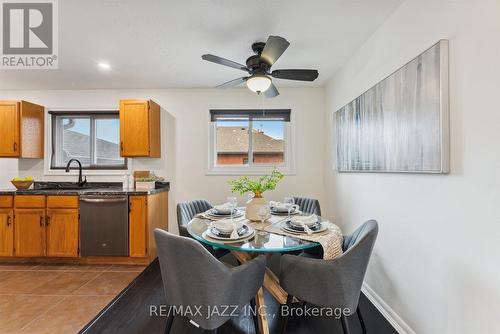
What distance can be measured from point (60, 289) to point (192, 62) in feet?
9.05

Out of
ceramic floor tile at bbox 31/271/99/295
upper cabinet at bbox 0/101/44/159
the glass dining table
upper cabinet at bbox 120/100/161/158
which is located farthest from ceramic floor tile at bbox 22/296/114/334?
upper cabinet at bbox 0/101/44/159

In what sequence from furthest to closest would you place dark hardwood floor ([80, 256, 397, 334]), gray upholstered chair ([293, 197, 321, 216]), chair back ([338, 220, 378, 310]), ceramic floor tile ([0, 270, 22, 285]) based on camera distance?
gray upholstered chair ([293, 197, 321, 216]) → ceramic floor tile ([0, 270, 22, 285]) → dark hardwood floor ([80, 256, 397, 334]) → chair back ([338, 220, 378, 310])

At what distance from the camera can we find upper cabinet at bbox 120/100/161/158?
3.09 meters

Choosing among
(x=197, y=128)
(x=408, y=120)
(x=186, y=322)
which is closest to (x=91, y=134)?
(x=197, y=128)

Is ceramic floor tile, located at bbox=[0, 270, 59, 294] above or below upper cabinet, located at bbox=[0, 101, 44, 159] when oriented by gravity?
below

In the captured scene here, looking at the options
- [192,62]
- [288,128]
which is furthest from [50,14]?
[288,128]

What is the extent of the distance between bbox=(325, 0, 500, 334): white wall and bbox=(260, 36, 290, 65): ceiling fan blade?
88 cm

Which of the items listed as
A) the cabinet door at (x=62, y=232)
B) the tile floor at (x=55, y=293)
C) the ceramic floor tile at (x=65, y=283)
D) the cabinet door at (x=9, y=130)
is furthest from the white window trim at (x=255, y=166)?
the cabinet door at (x=9, y=130)

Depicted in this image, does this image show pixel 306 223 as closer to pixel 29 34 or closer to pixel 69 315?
→ pixel 69 315

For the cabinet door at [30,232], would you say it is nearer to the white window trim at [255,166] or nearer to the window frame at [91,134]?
the window frame at [91,134]

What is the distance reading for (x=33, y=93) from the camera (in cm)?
346

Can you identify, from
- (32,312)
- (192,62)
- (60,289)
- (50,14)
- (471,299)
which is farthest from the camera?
(192,62)

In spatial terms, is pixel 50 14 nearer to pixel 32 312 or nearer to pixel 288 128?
pixel 32 312

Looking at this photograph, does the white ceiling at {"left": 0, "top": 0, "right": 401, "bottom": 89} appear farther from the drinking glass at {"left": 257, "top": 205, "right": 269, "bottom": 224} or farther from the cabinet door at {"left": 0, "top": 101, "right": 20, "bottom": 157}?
the drinking glass at {"left": 257, "top": 205, "right": 269, "bottom": 224}
